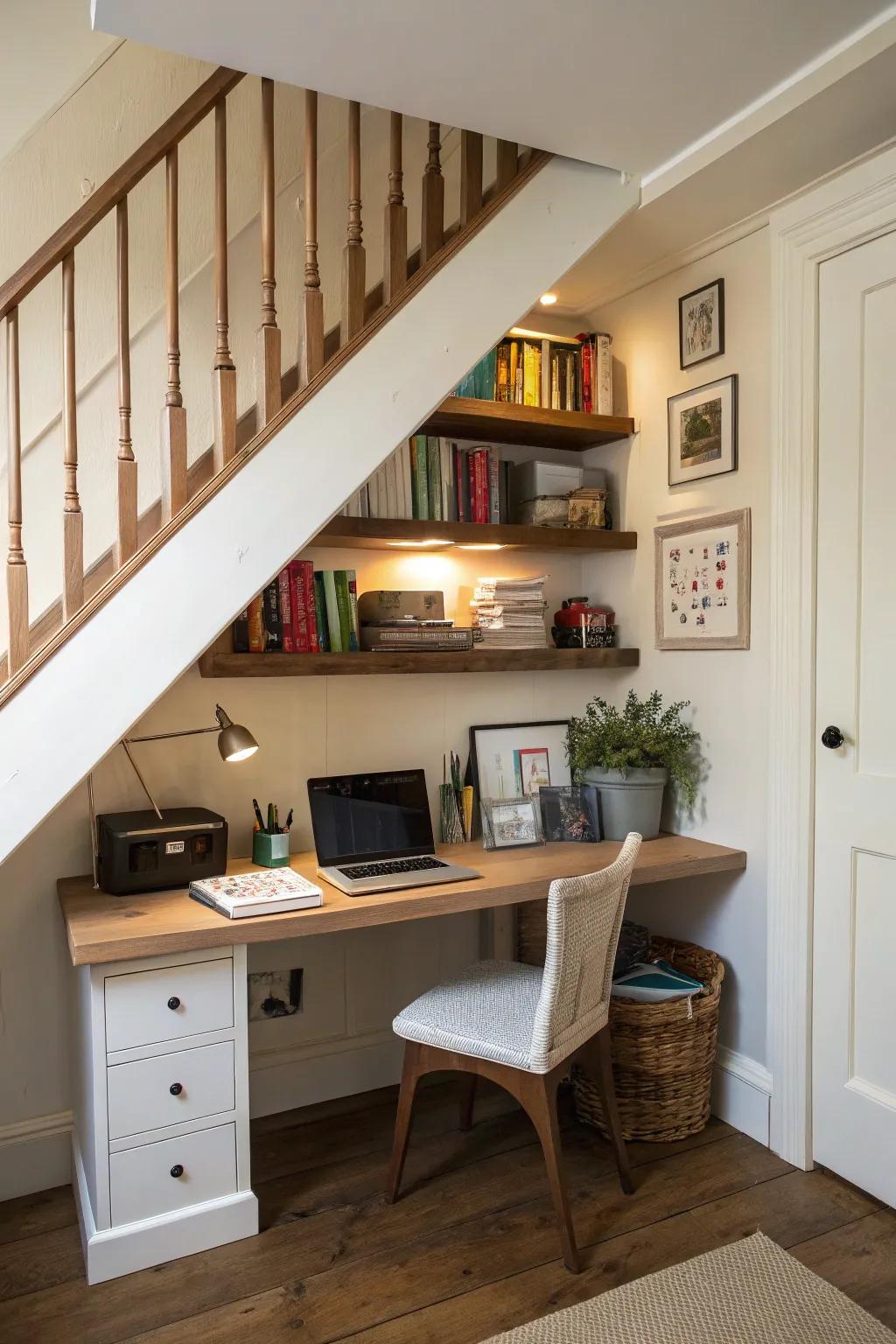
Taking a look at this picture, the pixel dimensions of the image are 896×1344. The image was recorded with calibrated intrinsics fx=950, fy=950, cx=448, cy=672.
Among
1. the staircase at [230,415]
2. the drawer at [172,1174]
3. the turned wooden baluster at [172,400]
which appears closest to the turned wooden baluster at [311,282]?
the staircase at [230,415]

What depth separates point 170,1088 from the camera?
207cm

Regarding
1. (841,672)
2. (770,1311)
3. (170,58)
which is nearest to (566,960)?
(770,1311)

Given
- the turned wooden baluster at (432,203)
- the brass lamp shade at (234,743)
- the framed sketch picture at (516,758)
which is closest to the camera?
the turned wooden baluster at (432,203)

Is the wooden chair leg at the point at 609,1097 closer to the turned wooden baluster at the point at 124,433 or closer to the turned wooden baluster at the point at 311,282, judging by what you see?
the turned wooden baluster at the point at 124,433

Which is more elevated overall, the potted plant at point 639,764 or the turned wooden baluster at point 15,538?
the turned wooden baluster at point 15,538

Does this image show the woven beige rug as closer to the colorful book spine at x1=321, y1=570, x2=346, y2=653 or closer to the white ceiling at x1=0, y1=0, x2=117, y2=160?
the colorful book spine at x1=321, y1=570, x2=346, y2=653

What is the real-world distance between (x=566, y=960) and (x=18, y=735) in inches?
47.9

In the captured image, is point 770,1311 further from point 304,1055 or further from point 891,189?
point 891,189

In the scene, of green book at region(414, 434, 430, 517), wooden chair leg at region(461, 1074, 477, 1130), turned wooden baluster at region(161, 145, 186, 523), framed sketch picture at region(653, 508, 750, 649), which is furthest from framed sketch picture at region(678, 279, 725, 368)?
wooden chair leg at region(461, 1074, 477, 1130)

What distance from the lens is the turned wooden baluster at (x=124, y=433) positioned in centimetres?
192

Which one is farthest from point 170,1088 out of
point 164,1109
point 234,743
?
point 234,743

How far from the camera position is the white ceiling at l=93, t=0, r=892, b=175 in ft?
5.72

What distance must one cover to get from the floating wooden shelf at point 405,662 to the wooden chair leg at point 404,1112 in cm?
97

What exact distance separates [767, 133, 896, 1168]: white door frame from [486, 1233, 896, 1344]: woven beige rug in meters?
0.50
